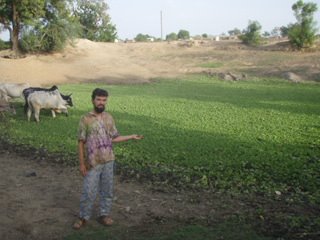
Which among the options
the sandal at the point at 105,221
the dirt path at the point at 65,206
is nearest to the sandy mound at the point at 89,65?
the dirt path at the point at 65,206

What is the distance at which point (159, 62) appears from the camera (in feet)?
146

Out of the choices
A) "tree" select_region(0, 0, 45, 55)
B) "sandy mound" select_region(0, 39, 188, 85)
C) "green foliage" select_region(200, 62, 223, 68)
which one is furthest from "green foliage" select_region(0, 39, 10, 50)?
"green foliage" select_region(200, 62, 223, 68)

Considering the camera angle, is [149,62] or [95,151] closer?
[95,151]

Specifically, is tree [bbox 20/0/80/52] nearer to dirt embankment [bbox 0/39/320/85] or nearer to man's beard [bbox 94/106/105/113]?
dirt embankment [bbox 0/39/320/85]

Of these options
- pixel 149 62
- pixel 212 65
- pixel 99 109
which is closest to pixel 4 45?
pixel 149 62

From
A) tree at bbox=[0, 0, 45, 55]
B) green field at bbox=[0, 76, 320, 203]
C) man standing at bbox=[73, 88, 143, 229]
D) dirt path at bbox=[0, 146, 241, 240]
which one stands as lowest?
dirt path at bbox=[0, 146, 241, 240]

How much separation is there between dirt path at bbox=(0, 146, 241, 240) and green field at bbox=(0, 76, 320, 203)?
879mm

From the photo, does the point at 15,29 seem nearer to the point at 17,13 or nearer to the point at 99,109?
the point at 17,13

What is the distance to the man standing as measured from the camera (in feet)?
20.6

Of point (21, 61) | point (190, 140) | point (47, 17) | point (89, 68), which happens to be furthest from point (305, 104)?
point (47, 17)

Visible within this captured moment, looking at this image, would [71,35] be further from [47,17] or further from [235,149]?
[235,149]

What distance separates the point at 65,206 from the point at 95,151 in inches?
65.2

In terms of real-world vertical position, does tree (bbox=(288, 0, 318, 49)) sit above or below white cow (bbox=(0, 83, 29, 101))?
above

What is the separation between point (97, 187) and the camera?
648 cm
